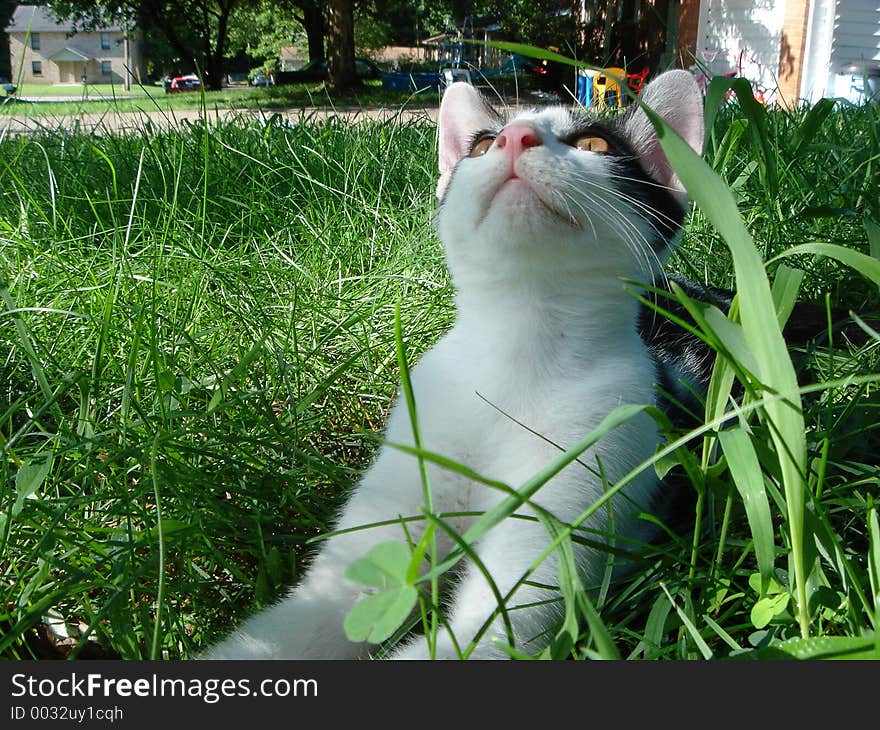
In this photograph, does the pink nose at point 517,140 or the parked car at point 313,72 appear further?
the parked car at point 313,72

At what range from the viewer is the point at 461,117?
1807mm

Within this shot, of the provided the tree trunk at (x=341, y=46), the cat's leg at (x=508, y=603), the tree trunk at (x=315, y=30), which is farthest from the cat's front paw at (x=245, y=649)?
the tree trunk at (x=315, y=30)

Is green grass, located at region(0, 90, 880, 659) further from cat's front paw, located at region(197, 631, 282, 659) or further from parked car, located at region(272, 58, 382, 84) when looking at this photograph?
parked car, located at region(272, 58, 382, 84)

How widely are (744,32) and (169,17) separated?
19.7 metres

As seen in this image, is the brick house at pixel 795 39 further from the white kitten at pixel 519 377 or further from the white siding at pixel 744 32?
the white kitten at pixel 519 377

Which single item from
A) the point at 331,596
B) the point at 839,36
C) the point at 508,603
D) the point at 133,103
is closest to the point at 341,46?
the point at 839,36

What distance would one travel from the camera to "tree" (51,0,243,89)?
866 inches

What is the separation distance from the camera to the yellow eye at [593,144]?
155 cm

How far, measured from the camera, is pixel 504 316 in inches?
54.4

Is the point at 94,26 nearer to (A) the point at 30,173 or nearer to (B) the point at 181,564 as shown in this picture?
(A) the point at 30,173

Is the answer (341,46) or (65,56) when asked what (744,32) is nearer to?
(341,46)

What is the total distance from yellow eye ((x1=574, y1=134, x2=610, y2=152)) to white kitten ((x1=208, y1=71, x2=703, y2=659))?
0.07 m

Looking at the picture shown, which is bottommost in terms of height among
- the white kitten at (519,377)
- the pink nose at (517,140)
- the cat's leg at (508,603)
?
the cat's leg at (508,603)

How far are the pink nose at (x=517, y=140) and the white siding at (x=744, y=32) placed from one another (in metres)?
12.0
